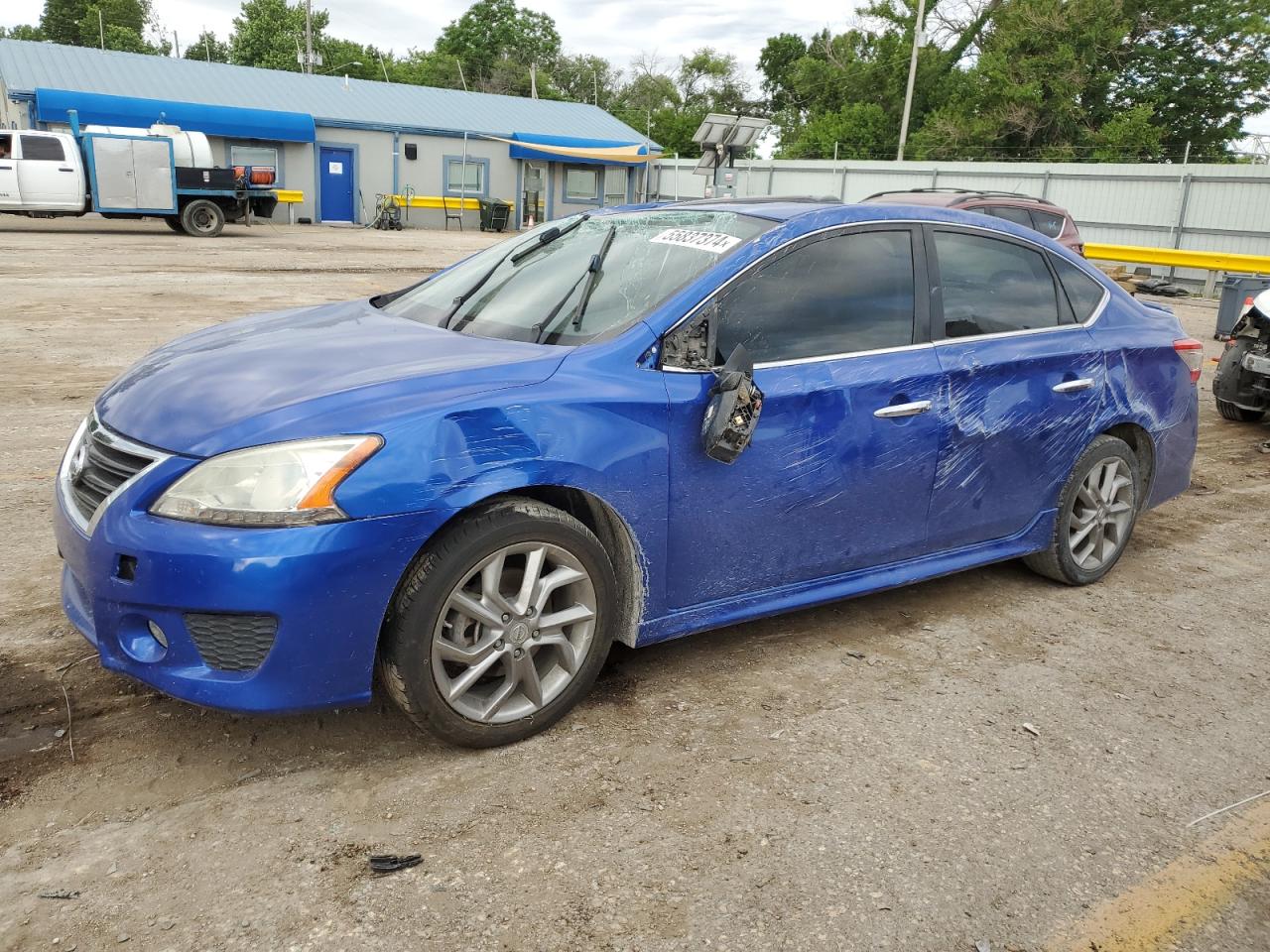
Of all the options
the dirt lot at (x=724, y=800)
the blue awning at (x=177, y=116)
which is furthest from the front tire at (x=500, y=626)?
the blue awning at (x=177, y=116)

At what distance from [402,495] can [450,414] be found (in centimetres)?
27

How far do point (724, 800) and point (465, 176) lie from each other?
34.0 metres

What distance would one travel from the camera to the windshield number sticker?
3.61 m

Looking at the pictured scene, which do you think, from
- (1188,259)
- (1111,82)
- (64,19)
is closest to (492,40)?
(64,19)

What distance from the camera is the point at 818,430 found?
3535mm

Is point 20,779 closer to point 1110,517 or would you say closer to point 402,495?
point 402,495

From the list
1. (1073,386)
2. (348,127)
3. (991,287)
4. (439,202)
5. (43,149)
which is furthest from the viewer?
(439,202)

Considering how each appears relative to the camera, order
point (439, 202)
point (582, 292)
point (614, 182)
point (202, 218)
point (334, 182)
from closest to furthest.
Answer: point (582, 292), point (202, 218), point (334, 182), point (439, 202), point (614, 182)

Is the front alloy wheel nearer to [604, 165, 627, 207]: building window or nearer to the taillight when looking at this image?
the taillight

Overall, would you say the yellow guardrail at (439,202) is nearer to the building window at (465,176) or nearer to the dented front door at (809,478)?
the building window at (465,176)

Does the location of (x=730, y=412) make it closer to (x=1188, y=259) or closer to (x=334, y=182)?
(x=1188, y=259)

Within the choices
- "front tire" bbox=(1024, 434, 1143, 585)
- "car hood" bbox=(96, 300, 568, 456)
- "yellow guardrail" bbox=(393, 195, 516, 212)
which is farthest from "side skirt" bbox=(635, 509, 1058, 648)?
"yellow guardrail" bbox=(393, 195, 516, 212)

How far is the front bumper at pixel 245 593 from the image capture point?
2.63m

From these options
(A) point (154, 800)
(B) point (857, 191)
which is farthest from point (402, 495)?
(B) point (857, 191)
